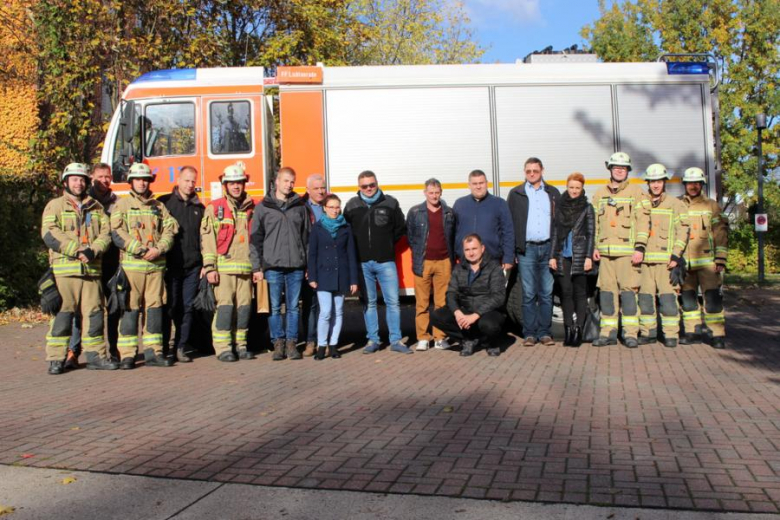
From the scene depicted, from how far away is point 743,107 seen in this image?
28.6 metres

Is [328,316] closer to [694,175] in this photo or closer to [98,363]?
[98,363]

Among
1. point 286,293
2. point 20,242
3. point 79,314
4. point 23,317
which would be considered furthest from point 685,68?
point 23,317

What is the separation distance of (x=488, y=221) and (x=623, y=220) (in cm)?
158

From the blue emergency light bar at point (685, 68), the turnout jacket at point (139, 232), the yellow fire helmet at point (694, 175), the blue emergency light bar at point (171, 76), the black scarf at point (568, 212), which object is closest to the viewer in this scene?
the turnout jacket at point (139, 232)

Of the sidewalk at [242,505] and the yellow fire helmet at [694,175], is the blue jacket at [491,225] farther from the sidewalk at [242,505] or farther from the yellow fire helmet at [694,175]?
the sidewalk at [242,505]

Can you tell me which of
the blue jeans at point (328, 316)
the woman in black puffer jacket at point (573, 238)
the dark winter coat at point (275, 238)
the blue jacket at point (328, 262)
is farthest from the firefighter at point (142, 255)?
the woman in black puffer jacket at point (573, 238)

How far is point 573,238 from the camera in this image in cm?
901

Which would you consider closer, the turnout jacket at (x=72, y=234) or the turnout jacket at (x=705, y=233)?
the turnout jacket at (x=72, y=234)

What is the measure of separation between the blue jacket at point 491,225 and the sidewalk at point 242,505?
17.5 feet

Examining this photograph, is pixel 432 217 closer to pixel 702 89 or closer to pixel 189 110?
pixel 189 110

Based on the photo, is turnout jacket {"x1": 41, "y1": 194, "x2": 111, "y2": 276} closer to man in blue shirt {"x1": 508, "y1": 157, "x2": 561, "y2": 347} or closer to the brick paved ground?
the brick paved ground

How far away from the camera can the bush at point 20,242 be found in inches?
526

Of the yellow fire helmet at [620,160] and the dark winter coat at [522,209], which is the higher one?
the yellow fire helmet at [620,160]

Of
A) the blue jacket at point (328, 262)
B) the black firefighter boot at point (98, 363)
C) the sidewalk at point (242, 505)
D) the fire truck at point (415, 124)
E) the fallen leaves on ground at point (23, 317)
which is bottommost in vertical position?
the sidewalk at point (242, 505)
